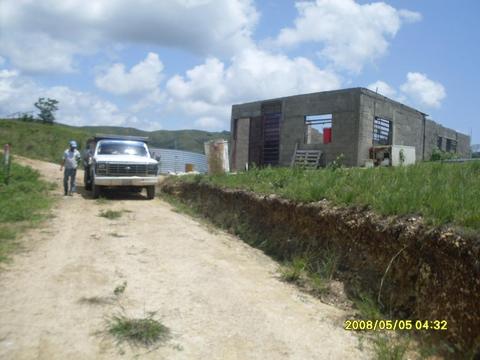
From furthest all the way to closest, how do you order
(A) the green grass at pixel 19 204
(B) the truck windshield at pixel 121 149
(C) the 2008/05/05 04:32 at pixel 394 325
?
(B) the truck windshield at pixel 121 149, (A) the green grass at pixel 19 204, (C) the 2008/05/05 04:32 at pixel 394 325

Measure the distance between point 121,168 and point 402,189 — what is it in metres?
9.02

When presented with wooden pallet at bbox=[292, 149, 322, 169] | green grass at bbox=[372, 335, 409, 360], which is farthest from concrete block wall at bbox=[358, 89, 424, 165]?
green grass at bbox=[372, 335, 409, 360]

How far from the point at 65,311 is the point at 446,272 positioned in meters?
3.74

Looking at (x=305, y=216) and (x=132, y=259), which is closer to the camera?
(x=132, y=259)

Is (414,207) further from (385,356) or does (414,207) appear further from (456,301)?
(385,356)

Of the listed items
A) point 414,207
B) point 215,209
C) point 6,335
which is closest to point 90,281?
point 6,335

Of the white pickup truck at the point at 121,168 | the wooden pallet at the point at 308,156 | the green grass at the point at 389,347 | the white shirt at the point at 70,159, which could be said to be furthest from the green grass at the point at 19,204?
the wooden pallet at the point at 308,156

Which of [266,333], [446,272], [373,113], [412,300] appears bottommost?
[266,333]

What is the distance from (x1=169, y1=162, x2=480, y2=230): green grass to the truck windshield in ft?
19.5

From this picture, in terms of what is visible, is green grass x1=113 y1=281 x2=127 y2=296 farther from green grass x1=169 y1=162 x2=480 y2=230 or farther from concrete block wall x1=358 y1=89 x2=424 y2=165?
concrete block wall x1=358 y1=89 x2=424 y2=165

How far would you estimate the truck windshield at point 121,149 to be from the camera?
1356cm

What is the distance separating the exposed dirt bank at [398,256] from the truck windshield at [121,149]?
7.23 m

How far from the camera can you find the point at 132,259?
629 cm

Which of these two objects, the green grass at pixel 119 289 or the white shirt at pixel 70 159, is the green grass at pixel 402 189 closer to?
the green grass at pixel 119 289
